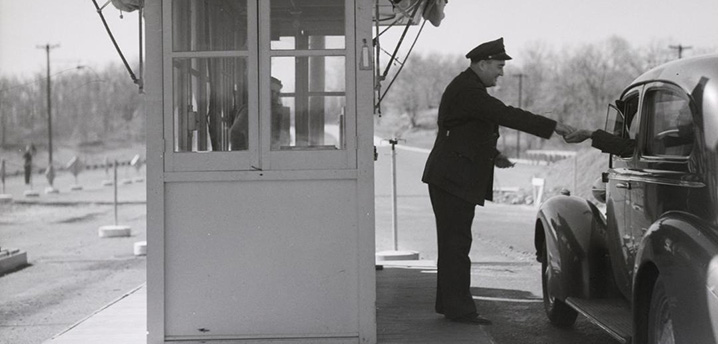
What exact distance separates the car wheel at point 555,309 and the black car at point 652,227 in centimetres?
1

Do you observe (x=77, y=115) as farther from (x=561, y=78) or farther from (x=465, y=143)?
(x=465, y=143)

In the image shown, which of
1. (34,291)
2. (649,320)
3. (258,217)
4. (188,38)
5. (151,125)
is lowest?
(34,291)

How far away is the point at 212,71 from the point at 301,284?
1.42 m

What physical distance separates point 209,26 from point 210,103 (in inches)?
19.9

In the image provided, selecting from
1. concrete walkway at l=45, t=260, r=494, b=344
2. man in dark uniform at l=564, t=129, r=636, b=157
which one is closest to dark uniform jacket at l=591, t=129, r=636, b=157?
man in dark uniform at l=564, t=129, r=636, b=157

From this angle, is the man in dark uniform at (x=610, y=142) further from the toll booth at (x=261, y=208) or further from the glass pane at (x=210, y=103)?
the glass pane at (x=210, y=103)

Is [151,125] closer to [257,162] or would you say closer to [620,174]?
[257,162]

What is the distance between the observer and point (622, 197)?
7.00 m

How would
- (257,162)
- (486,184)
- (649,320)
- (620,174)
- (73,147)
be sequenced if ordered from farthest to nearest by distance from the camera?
(73,147) → (486,184) → (620,174) → (257,162) → (649,320)

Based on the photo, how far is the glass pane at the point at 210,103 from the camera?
661 cm

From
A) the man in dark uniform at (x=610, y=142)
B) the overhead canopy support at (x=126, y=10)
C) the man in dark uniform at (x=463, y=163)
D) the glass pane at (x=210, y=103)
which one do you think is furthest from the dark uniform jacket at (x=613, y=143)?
the overhead canopy support at (x=126, y=10)

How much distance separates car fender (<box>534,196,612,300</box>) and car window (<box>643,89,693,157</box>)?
1408 mm

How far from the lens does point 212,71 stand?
6.63 metres

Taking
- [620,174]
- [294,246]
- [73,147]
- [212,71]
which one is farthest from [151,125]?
[73,147]
